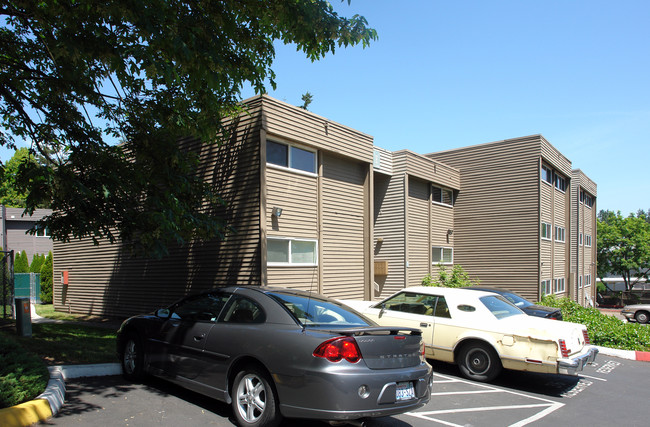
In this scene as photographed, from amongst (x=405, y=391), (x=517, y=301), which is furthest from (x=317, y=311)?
(x=517, y=301)

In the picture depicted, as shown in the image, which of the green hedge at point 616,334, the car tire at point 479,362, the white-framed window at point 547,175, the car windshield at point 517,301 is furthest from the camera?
the white-framed window at point 547,175

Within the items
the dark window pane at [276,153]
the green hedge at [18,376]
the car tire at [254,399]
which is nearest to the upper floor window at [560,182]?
the dark window pane at [276,153]

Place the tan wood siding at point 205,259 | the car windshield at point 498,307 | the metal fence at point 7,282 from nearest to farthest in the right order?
the car windshield at point 498,307 → the tan wood siding at point 205,259 → the metal fence at point 7,282

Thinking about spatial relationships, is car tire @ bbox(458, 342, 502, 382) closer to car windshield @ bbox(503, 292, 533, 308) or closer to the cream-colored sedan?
the cream-colored sedan

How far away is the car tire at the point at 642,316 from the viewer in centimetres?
2466

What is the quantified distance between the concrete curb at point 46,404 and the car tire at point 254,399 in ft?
6.41

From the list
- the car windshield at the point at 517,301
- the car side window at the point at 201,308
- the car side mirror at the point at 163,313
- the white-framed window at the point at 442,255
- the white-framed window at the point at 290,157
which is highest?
the white-framed window at the point at 290,157

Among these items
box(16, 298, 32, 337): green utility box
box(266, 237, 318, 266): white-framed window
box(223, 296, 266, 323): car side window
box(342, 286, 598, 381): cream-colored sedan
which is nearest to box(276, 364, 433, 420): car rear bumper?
box(223, 296, 266, 323): car side window

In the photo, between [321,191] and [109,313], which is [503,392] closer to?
[321,191]

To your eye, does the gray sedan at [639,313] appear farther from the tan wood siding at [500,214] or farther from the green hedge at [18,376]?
the green hedge at [18,376]

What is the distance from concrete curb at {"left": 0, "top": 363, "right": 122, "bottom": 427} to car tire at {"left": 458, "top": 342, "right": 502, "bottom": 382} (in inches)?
236

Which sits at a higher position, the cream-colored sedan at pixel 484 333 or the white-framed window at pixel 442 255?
the white-framed window at pixel 442 255

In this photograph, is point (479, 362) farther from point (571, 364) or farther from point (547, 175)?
point (547, 175)

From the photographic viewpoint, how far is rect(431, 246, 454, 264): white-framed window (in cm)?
2000
